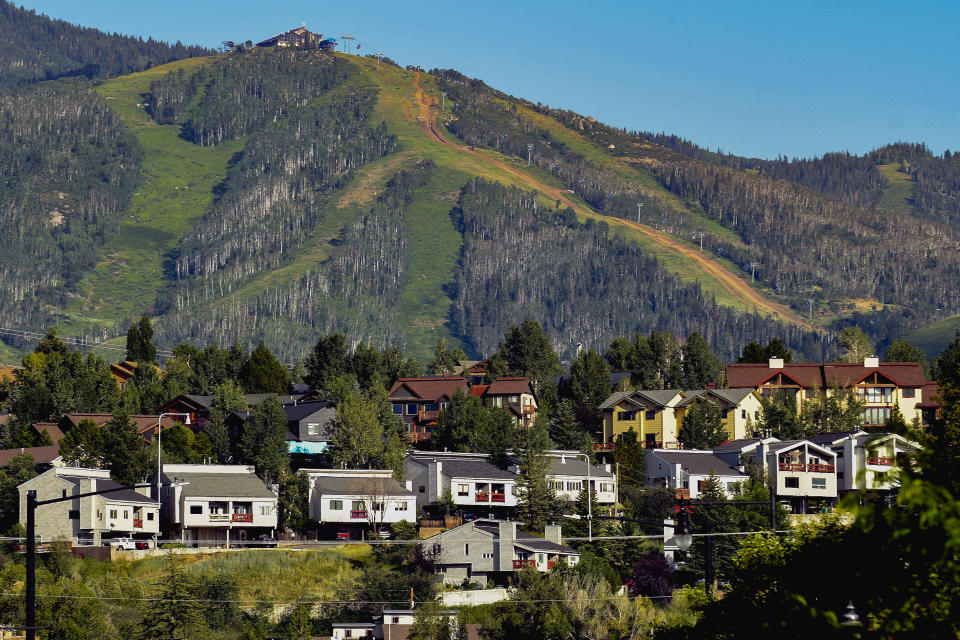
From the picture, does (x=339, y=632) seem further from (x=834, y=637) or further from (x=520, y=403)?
(x=834, y=637)

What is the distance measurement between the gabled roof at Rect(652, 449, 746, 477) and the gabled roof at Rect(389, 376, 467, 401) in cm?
2785

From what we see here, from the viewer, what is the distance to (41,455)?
143250mm

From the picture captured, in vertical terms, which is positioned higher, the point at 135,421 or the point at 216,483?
the point at 135,421

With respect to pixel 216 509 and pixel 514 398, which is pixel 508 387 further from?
pixel 216 509

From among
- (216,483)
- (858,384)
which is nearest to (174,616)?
(216,483)

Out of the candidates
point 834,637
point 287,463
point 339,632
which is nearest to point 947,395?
point 834,637

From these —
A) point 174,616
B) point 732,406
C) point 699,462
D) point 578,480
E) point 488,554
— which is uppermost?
point 732,406

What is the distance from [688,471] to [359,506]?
33.0 meters

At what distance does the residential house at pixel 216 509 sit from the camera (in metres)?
130

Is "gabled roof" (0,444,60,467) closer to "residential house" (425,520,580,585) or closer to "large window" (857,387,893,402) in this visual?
"residential house" (425,520,580,585)

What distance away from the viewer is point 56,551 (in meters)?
115

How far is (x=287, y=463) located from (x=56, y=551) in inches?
1212

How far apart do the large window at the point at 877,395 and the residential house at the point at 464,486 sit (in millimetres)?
57032

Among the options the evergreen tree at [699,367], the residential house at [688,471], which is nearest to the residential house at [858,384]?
the evergreen tree at [699,367]
